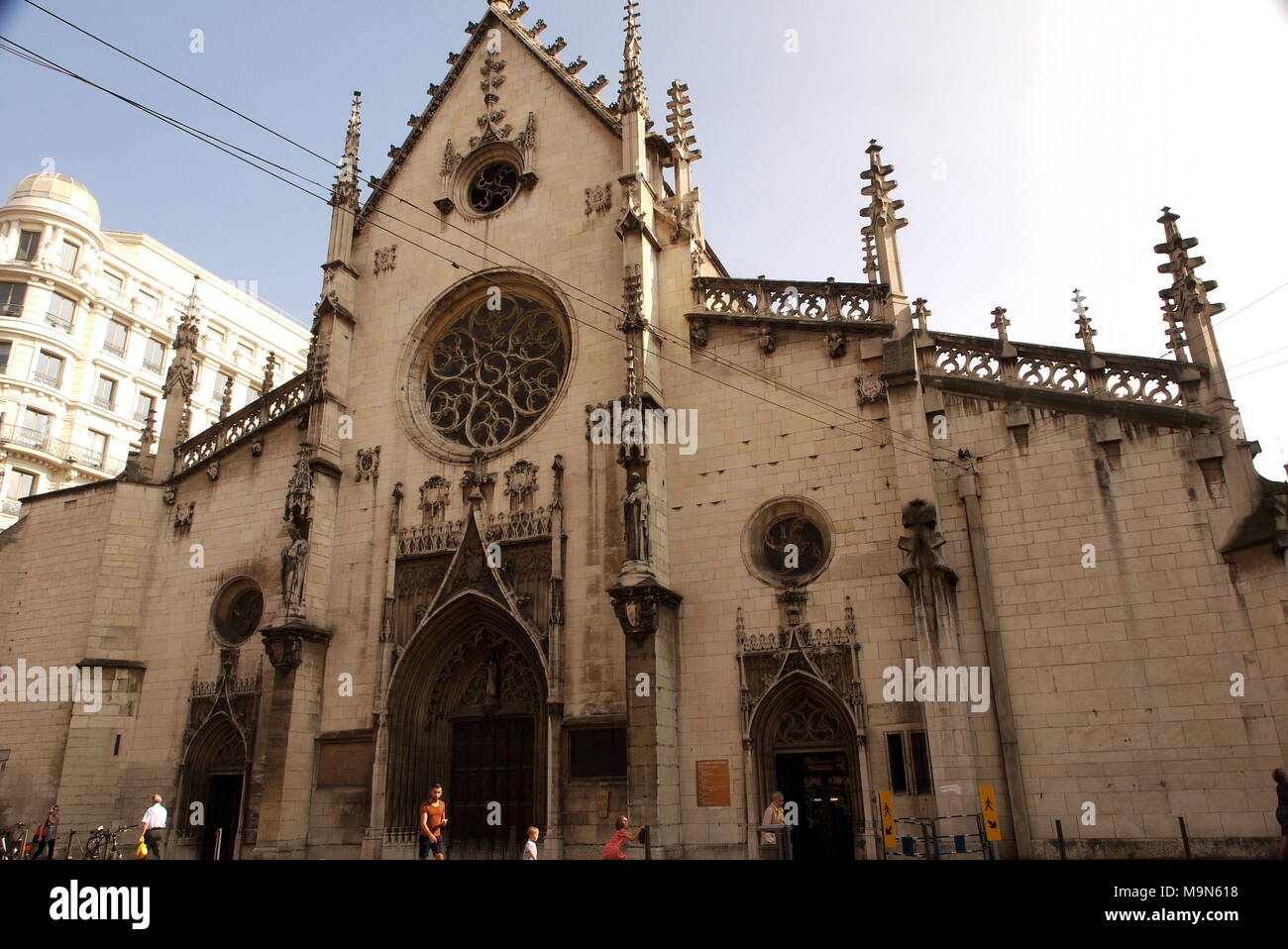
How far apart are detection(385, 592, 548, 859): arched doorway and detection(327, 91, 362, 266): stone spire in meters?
10.4

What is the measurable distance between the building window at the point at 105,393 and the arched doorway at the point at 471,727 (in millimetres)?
27247

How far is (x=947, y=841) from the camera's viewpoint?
43.0ft

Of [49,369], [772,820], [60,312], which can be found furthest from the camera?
[60,312]

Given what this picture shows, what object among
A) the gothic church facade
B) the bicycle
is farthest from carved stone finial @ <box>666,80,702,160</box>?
the bicycle

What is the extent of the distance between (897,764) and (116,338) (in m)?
38.4

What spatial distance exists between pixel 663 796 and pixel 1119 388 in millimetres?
10259

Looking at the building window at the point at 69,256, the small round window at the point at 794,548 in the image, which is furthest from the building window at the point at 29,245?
the small round window at the point at 794,548

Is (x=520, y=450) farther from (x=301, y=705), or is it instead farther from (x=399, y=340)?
(x=301, y=705)

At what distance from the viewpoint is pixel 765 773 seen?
15172mm

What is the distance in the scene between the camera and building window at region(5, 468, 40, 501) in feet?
109

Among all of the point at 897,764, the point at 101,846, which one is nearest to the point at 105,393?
the point at 101,846

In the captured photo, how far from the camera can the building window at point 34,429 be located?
33688 mm

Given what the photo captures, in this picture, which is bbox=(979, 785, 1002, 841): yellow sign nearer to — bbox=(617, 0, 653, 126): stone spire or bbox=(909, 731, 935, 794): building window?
bbox=(909, 731, 935, 794): building window

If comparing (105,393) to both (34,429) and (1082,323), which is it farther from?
(1082,323)
